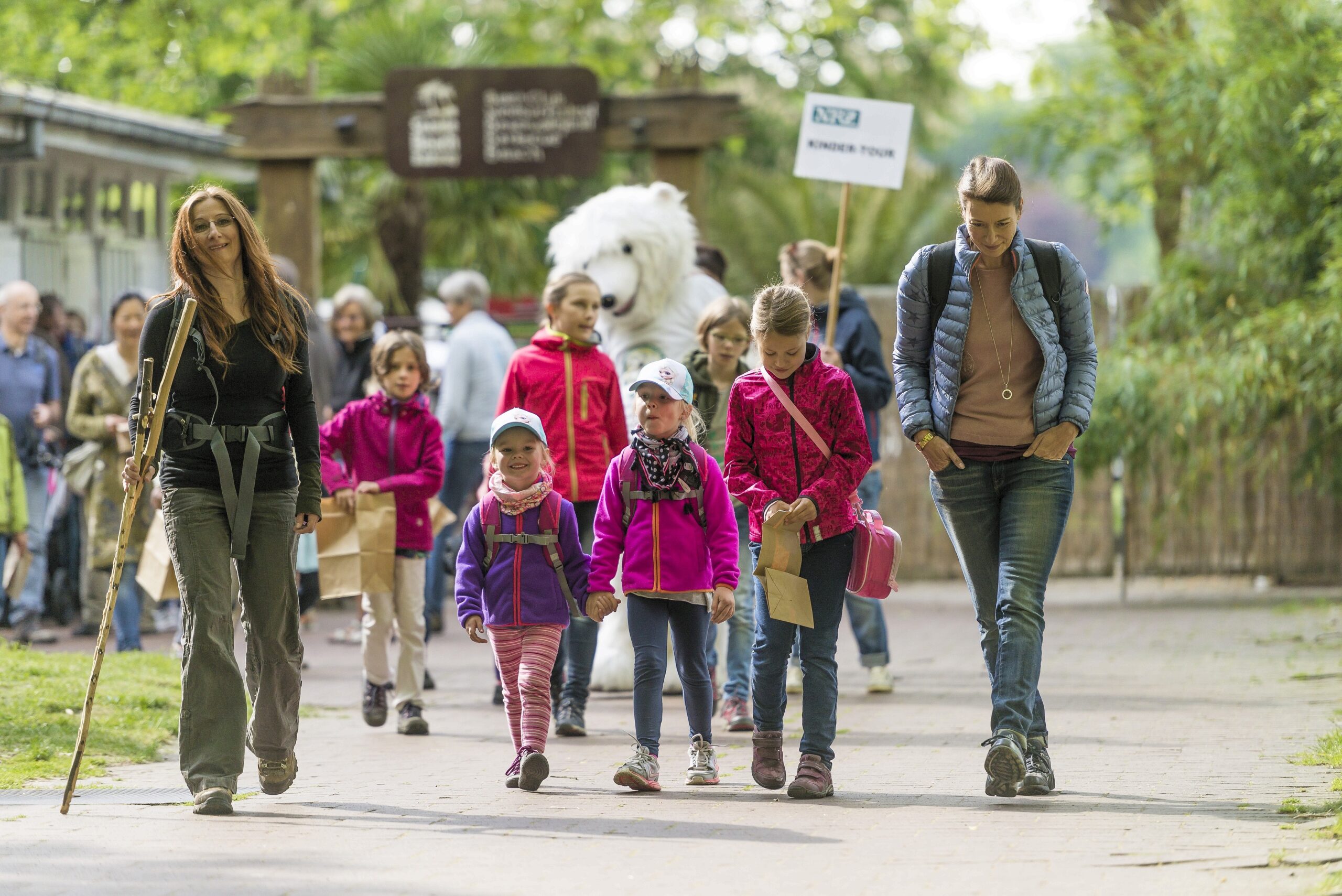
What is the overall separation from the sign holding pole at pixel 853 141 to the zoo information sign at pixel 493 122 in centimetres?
354

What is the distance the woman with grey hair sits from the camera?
10906 millimetres

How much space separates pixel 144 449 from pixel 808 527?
217 cm

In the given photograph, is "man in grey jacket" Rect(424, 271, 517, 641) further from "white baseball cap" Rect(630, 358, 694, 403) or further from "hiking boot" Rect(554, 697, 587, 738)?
"white baseball cap" Rect(630, 358, 694, 403)

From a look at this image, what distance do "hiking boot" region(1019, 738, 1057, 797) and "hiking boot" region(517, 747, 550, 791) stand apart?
5.25 feet

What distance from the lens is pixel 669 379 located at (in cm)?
622

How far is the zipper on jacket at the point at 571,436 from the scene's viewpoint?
7773 millimetres

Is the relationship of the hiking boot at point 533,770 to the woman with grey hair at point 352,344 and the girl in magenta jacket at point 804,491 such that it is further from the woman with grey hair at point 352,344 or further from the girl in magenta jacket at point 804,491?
the woman with grey hair at point 352,344

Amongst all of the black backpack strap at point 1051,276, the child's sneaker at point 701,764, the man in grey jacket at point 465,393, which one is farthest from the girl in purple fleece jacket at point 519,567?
the man in grey jacket at point 465,393

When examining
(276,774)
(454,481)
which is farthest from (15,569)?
(276,774)

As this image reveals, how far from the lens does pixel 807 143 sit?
941 centimetres

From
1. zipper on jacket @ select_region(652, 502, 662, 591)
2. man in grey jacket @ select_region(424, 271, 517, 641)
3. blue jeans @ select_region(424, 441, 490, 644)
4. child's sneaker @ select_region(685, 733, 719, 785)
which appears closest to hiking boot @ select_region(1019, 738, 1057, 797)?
child's sneaker @ select_region(685, 733, 719, 785)

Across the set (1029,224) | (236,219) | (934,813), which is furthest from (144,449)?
(1029,224)

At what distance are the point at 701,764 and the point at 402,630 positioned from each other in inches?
89.0

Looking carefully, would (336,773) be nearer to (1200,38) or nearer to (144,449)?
(144,449)
